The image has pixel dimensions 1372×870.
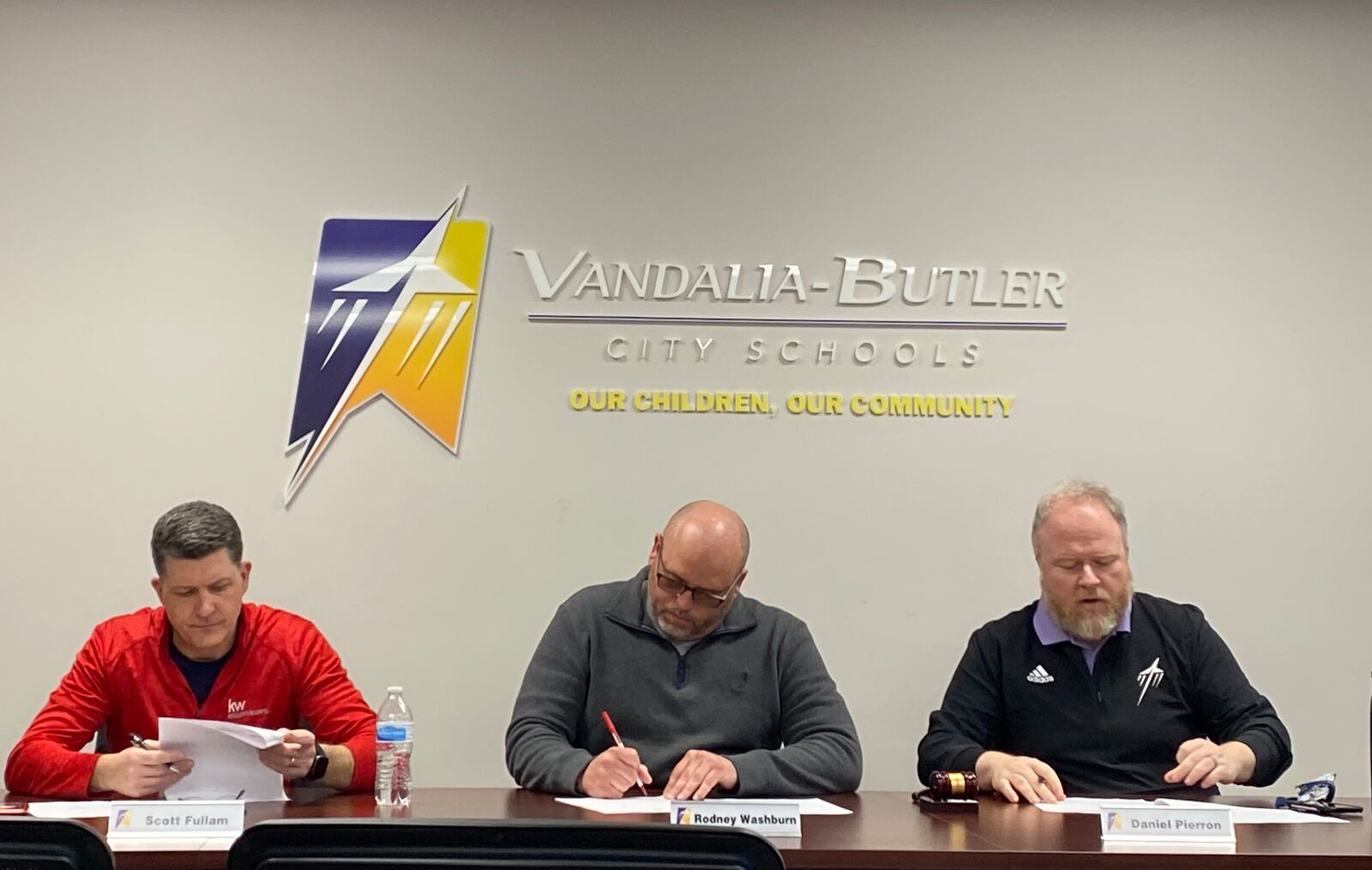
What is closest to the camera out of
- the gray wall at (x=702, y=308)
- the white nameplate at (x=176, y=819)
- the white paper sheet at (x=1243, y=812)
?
the white nameplate at (x=176, y=819)

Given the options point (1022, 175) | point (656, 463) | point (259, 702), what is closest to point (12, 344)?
point (259, 702)

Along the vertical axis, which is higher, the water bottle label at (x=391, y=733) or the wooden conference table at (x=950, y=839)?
the water bottle label at (x=391, y=733)

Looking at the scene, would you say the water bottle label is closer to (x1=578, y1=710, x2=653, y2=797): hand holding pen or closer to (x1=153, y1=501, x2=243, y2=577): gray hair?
(x1=578, y1=710, x2=653, y2=797): hand holding pen

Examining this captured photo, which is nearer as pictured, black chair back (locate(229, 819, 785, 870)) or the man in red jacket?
black chair back (locate(229, 819, 785, 870))

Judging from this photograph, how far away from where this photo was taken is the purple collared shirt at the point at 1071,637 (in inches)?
131

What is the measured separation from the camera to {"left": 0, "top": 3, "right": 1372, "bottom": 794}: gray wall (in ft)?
13.0

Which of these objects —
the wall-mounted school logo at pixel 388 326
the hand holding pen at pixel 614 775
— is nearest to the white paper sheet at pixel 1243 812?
the hand holding pen at pixel 614 775

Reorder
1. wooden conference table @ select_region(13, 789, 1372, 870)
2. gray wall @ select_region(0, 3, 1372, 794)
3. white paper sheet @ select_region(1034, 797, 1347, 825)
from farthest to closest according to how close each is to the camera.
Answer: gray wall @ select_region(0, 3, 1372, 794), white paper sheet @ select_region(1034, 797, 1347, 825), wooden conference table @ select_region(13, 789, 1372, 870)

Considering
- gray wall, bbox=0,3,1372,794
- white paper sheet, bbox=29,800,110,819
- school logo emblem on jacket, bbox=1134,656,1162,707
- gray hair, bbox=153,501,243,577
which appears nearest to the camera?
white paper sheet, bbox=29,800,110,819

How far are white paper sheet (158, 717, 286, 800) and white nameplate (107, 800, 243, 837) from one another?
349mm

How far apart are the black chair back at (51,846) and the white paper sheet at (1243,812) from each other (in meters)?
1.76

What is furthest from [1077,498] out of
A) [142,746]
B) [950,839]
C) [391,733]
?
[142,746]

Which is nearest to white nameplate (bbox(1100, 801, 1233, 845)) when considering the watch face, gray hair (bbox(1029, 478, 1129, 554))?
gray hair (bbox(1029, 478, 1129, 554))

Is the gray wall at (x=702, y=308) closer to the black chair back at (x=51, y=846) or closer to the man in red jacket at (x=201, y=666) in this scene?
the man in red jacket at (x=201, y=666)
